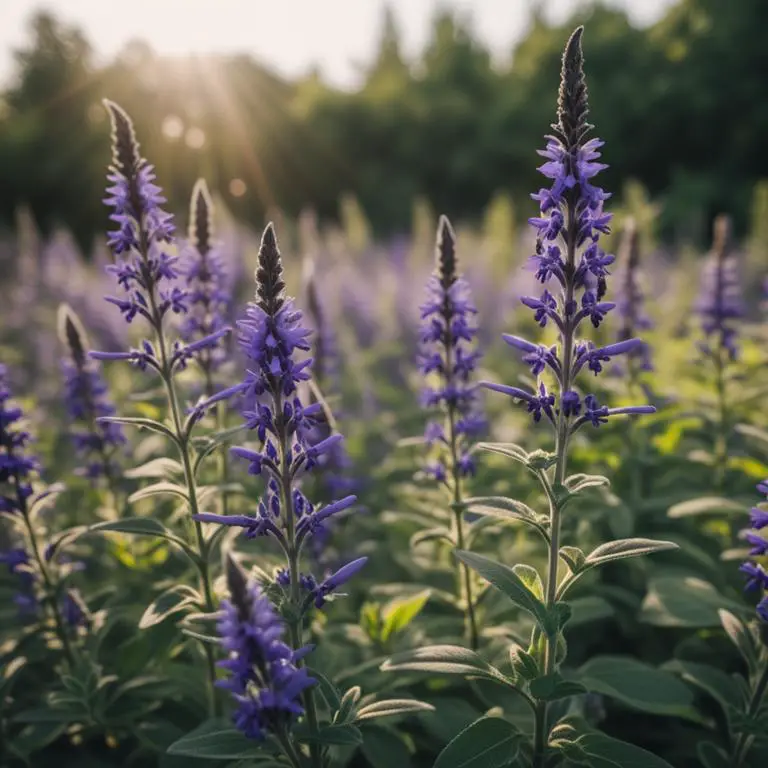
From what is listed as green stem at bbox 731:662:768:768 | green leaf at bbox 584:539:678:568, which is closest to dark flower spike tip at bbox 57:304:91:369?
green leaf at bbox 584:539:678:568

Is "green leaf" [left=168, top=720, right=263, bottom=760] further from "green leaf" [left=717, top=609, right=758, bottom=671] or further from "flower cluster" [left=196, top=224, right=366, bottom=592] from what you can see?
"green leaf" [left=717, top=609, right=758, bottom=671]

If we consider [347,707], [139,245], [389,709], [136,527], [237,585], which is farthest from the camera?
[139,245]

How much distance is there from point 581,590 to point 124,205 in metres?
3.68

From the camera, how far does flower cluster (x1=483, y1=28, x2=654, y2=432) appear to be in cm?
257

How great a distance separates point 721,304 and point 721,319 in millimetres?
128

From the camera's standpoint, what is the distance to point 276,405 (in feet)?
8.59

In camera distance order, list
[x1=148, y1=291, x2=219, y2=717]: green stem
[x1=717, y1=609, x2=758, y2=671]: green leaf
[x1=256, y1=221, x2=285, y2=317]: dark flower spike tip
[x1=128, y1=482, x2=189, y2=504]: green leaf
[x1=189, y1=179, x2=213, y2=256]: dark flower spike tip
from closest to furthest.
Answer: [x1=256, y1=221, x2=285, y2=317]: dark flower spike tip → [x1=128, y1=482, x2=189, y2=504]: green leaf → [x1=148, y1=291, x2=219, y2=717]: green stem → [x1=717, y1=609, x2=758, y2=671]: green leaf → [x1=189, y1=179, x2=213, y2=256]: dark flower spike tip

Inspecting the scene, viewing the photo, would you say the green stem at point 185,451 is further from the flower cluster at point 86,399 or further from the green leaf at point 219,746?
the flower cluster at point 86,399

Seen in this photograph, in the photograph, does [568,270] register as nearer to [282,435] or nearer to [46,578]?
[282,435]

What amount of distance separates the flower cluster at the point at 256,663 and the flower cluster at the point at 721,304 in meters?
4.55

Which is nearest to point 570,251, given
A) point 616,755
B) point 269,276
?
point 269,276

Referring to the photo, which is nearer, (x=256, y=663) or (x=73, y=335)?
(x=256, y=663)

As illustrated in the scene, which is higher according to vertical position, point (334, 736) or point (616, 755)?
point (334, 736)

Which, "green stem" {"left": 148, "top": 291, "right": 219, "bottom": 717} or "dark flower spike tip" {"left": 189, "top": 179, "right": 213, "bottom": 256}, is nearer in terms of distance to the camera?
"green stem" {"left": 148, "top": 291, "right": 219, "bottom": 717}
